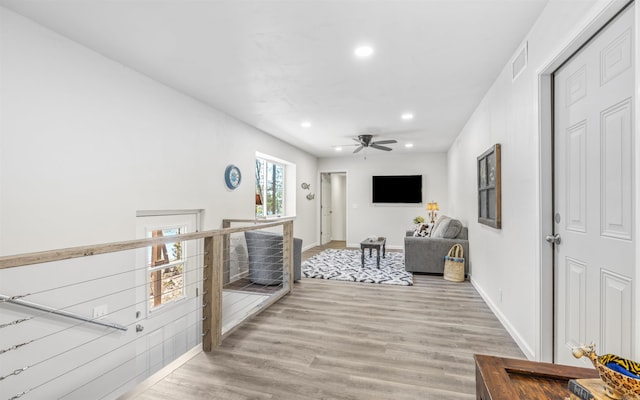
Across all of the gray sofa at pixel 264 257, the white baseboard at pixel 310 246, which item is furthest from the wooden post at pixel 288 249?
the white baseboard at pixel 310 246

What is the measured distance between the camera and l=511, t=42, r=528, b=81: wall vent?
2410mm

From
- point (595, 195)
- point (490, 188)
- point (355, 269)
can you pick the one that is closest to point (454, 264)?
point (355, 269)

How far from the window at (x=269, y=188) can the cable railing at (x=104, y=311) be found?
2164 mm

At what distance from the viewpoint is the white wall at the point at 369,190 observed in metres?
7.99

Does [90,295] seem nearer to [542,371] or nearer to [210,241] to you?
[210,241]

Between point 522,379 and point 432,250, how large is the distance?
4153 mm

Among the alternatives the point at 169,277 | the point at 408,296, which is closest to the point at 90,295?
the point at 169,277

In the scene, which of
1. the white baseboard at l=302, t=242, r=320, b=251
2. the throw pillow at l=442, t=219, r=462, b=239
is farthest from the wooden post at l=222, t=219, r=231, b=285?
Result: the throw pillow at l=442, t=219, r=462, b=239

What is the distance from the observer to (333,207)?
980cm

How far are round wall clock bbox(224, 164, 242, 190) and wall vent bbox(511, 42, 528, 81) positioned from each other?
368 cm

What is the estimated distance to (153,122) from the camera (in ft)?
11.0

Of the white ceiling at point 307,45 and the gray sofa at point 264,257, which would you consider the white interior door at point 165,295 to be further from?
the white ceiling at point 307,45

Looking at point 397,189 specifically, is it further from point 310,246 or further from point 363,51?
point 363,51

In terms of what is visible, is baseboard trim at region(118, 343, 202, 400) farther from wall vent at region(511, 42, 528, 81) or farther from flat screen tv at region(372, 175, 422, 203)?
flat screen tv at region(372, 175, 422, 203)
